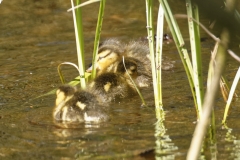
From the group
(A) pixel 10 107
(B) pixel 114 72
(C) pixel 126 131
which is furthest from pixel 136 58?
(C) pixel 126 131

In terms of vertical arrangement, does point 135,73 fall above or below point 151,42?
below

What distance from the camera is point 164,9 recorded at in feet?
7.73

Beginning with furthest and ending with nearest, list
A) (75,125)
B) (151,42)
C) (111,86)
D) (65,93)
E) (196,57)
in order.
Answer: (111,86), (65,93), (75,125), (151,42), (196,57)

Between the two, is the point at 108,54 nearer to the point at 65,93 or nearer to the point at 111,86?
the point at 111,86

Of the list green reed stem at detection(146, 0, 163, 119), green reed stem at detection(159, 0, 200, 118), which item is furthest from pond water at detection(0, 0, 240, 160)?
green reed stem at detection(159, 0, 200, 118)

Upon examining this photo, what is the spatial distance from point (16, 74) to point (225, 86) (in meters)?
1.87

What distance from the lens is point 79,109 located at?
3000mm

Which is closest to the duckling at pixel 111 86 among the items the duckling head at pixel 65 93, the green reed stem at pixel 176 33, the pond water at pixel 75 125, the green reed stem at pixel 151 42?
the pond water at pixel 75 125

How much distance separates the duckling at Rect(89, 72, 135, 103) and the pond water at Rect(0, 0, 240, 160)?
0.08 m

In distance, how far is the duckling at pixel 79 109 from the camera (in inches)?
117

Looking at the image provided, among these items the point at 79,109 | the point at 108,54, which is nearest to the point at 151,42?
the point at 79,109

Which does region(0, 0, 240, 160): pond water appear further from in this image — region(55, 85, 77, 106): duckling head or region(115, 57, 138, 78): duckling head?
region(115, 57, 138, 78): duckling head

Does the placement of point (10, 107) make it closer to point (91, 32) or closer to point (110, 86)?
point (110, 86)

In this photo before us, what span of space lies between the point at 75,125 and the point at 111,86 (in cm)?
71
